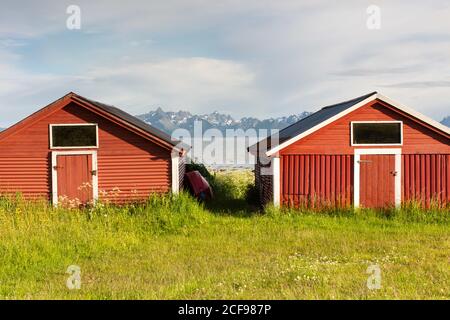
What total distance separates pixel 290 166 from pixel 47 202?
8.62 m

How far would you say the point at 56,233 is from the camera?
40.9ft

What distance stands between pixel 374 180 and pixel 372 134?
5.14 feet

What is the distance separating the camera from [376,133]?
17.6 metres

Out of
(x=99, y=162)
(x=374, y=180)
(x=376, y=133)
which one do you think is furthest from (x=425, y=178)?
(x=99, y=162)

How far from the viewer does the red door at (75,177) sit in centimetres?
1828

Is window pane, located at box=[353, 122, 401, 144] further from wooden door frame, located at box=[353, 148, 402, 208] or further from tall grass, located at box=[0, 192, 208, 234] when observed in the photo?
tall grass, located at box=[0, 192, 208, 234]

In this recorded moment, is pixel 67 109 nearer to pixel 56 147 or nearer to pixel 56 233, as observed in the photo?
pixel 56 147

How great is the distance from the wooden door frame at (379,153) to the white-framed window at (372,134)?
238 millimetres

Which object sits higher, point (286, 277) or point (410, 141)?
point (410, 141)

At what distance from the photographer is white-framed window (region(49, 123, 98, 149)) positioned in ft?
60.1

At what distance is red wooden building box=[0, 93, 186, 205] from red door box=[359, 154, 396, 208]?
21.2ft

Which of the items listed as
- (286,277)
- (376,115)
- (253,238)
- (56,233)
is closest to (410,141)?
(376,115)

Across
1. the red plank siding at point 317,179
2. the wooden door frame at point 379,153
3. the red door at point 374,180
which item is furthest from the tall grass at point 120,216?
the red door at point 374,180

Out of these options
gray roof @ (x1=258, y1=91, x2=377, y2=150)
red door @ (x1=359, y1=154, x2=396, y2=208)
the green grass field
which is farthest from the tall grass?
red door @ (x1=359, y1=154, x2=396, y2=208)
